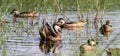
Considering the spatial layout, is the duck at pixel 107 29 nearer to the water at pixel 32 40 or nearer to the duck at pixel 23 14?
the water at pixel 32 40

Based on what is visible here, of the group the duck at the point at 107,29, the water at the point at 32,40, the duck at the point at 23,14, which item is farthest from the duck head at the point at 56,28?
the duck at the point at 23,14

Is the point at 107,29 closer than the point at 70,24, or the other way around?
the point at 107,29

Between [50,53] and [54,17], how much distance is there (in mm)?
5781

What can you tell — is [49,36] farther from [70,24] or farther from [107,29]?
[70,24]

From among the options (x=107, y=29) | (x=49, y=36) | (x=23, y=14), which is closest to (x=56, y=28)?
(x=49, y=36)

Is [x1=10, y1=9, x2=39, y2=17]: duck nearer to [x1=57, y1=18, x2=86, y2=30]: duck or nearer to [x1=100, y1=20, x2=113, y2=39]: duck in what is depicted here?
[x1=57, y1=18, x2=86, y2=30]: duck

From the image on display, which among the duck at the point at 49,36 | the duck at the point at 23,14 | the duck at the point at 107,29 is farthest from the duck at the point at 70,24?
the duck at the point at 23,14

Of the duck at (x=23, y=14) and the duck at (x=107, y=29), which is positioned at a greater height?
the duck at (x=23, y=14)

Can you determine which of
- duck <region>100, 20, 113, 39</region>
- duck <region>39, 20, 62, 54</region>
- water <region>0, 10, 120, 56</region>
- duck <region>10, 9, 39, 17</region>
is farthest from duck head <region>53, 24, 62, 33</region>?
duck <region>10, 9, 39, 17</region>

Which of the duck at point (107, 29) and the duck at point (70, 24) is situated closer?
the duck at point (107, 29)

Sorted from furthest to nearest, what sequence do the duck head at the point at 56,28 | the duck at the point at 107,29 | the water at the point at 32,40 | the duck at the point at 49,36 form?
1. the duck head at the point at 56,28
2. the duck at the point at 107,29
3. the duck at the point at 49,36
4. the water at the point at 32,40

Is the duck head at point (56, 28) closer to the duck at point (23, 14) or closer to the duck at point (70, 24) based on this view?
the duck at point (70, 24)

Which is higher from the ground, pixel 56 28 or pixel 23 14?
pixel 23 14

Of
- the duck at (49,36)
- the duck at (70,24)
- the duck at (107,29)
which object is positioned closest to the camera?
the duck at (49,36)
